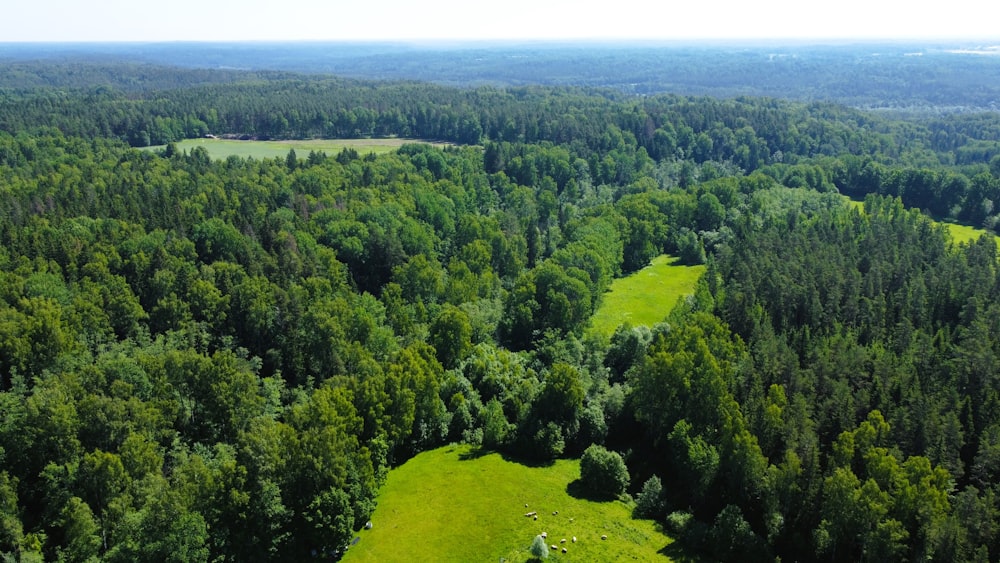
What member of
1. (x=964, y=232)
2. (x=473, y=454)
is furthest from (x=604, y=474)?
(x=964, y=232)

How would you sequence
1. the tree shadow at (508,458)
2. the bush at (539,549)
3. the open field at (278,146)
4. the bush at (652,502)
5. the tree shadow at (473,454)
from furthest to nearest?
1. the open field at (278,146)
2. the tree shadow at (473,454)
3. the tree shadow at (508,458)
4. the bush at (652,502)
5. the bush at (539,549)

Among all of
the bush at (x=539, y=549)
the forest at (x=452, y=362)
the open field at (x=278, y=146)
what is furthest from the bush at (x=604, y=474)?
the open field at (x=278, y=146)

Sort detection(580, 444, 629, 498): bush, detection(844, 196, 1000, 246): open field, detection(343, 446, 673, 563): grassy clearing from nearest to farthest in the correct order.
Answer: detection(343, 446, 673, 563): grassy clearing → detection(580, 444, 629, 498): bush → detection(844, 196, 1000, 246): open field

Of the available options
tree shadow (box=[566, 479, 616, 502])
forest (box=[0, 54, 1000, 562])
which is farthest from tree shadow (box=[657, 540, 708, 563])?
tree shadow (box=[566, 479, 616, 502])

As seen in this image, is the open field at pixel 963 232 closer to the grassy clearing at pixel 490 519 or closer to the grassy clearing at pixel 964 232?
the grassy clearing at pixel 964 232

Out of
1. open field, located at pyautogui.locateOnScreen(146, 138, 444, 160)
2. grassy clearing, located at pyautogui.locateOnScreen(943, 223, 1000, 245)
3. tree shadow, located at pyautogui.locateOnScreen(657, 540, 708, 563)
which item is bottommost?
tree shadow, located at pyautogui.locateOnScreen(657, 540, 708, 563)

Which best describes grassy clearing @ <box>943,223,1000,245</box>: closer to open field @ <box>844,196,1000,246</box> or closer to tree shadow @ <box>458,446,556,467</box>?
open field @ <box>844,196,1000,246</box>
